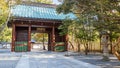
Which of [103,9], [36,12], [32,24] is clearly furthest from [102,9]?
[36,12]

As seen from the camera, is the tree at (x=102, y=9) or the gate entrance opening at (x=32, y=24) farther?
the gate entrance opening at (x=32, y=24)

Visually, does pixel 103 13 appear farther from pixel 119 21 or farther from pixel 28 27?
pixel 28 27

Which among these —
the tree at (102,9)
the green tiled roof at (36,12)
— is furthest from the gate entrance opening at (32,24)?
the tree at (102,9)

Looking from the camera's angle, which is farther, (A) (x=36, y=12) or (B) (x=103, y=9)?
(A) (x=36, y=12)

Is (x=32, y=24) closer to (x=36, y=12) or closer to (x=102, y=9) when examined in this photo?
(x=36, y=12)

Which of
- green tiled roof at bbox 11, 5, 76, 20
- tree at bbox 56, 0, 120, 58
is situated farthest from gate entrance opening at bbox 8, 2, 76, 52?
tree at bbox 56, 0, 120, 58

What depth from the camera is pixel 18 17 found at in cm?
2173

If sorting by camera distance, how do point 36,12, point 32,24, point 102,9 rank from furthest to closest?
point 36,12, point 32,24, point 102,9

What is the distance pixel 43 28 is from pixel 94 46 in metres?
6.94

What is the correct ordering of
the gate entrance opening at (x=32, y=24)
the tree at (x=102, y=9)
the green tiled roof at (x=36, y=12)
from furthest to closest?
the green tiled roof at (x=36, y=12) < the gate entrance opening at (x=32, y=24) < the tree at (x=102, y=9)

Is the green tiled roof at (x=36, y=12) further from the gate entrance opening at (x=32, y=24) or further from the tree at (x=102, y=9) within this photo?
the tree at (x=102, y=9)

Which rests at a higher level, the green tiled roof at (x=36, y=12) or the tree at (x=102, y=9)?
the green tiled roof at (x=36, y=12)

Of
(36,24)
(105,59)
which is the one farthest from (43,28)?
(105,59)

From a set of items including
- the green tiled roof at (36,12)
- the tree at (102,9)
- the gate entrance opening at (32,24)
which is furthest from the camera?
the green tiled roof at (36,12)
